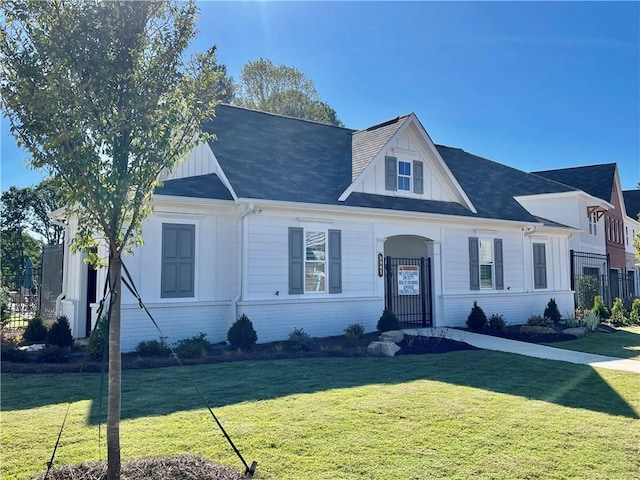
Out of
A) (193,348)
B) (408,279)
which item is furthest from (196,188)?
(408,279)

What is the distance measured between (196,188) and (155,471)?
332 inches

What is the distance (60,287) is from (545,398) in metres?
13.0

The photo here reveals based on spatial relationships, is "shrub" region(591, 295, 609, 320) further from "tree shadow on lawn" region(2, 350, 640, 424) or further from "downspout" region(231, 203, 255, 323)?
"downspout" region(231, 203, 255, 323)

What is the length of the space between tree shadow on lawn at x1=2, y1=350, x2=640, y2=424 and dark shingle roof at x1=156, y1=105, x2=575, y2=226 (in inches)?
177

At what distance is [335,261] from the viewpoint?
12945mm

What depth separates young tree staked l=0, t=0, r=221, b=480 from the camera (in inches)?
148

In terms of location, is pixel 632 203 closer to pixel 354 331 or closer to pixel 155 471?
pixel 354 331

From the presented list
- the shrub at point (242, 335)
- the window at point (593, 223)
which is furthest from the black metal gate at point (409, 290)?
the window at point (593, 223)

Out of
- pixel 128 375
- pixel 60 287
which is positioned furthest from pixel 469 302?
pixel 60 287

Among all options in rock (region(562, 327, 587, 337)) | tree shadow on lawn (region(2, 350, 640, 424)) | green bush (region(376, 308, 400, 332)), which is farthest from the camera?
rock (region(562, 327, 587, 337))

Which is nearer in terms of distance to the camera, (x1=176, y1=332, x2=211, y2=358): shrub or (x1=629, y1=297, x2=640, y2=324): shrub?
(x1=176, y1=332, x2=211, y2=358): shrub

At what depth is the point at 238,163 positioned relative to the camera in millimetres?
12648

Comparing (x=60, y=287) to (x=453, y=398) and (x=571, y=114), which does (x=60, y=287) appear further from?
(x=571, y=114)

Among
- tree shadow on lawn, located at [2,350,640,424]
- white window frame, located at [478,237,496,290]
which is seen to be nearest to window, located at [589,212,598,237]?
white window frame, located at [478,237,496,290]
